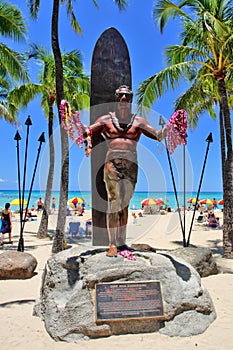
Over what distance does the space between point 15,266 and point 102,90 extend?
14.6 feet

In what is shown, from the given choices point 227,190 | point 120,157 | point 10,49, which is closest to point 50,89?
point 10,49

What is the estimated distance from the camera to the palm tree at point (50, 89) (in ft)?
50.0

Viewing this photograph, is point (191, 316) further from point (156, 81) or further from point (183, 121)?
point (156, 81)

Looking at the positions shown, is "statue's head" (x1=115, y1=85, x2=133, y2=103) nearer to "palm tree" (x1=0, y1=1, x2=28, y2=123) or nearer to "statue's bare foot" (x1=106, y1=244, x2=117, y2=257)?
"statue's bare foot" (x1=106, y1=244, x2=117, y2=257)

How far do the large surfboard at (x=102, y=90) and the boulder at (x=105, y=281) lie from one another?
87 centimetres

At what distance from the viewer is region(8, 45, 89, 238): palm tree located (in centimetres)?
1524

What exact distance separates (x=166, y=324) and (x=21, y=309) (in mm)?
2446

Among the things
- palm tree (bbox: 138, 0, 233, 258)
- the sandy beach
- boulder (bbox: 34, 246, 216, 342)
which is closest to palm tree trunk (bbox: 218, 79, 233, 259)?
palm tree (bbox: 138, 0, 233, 258)

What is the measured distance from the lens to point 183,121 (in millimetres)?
4727

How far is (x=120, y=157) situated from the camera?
476 centimetres

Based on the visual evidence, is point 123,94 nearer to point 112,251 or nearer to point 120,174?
point 120,174

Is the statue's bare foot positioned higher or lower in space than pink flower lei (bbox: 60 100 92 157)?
lower

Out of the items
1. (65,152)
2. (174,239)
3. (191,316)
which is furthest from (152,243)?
(191,316)

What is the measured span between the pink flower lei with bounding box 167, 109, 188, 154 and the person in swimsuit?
0.13 meters
